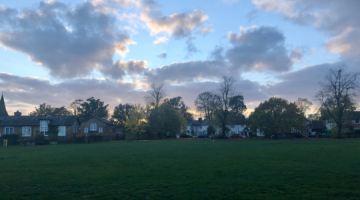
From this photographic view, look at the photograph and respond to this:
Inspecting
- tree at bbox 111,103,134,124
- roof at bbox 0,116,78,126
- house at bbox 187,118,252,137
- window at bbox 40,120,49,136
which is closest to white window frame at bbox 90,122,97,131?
roof at bbox 0,116,78,126

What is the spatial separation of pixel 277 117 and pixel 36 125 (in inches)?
2131

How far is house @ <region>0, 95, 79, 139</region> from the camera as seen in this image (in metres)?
56.2

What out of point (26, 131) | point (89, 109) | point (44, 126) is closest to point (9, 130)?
point (26, 131)

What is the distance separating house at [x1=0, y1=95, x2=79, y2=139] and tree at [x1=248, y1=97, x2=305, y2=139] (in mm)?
42660

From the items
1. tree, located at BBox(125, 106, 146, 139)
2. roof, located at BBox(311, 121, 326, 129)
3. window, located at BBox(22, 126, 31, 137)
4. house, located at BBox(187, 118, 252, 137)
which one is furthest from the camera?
house, located at BBox(187, 118, 252, 137)

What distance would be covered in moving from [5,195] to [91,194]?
276 centimetres

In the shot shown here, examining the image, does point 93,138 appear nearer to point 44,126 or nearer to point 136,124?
point 44,126

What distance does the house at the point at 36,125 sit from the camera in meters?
56.2

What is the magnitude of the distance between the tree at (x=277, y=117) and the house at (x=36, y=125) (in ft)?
140

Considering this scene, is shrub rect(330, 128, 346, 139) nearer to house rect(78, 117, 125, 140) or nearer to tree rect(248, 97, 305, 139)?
tree rect(248, 97, 305, 139)

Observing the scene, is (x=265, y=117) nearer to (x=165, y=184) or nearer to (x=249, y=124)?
(x=249, y=124)

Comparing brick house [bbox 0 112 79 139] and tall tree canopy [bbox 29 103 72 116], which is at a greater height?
tall tree canopy [bbox 29 103 72 116]

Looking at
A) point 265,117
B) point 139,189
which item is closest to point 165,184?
point 139,189

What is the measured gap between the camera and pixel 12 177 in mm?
11539
